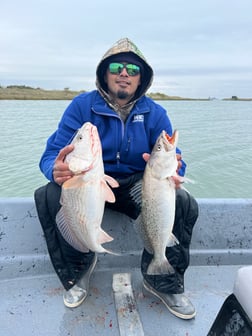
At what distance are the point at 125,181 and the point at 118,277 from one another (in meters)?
0.86

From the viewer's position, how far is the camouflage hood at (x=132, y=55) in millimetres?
3218

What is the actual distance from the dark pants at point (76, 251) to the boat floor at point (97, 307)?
0.19 metres

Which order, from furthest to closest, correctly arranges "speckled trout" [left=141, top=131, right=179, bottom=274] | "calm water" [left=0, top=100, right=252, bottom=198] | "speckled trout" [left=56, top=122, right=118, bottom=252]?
"calm water" [left=0, top=100, right=252, bottom=198] < "speckled trout" [left=141, top=131, right=179, bottom=274] < "speckled trout" [left=56, top=122, right=118, bottom=252]

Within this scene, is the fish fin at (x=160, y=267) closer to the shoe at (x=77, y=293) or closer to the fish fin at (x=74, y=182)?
the shoe at (x=77, y=293)

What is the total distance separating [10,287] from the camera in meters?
3.00

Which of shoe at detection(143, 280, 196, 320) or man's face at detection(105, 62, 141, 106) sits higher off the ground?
man's face at detection(105, 62, 141, 106)

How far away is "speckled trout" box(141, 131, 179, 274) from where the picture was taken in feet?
7.92

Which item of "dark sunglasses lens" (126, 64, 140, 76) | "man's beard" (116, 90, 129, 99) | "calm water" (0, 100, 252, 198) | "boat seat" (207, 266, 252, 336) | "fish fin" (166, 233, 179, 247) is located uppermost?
"dark sunglasses lens" (126, 64, 140, 76)

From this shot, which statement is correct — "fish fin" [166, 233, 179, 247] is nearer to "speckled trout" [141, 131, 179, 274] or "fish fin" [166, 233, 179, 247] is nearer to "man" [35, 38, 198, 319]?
"speckled trout" [141, 131, 179, 274]

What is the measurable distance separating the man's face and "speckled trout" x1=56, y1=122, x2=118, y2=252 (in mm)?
943

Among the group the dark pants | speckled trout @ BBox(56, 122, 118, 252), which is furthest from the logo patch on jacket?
speckled trout @ BBox(56, 122, 118, 252)

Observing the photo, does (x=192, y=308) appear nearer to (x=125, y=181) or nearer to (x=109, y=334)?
(x=109, y=334)

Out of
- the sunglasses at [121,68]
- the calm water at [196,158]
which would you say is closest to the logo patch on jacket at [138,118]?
the sunglasses at [121,68]

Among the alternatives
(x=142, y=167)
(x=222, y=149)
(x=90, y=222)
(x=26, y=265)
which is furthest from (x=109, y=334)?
(x=222, y=149)
